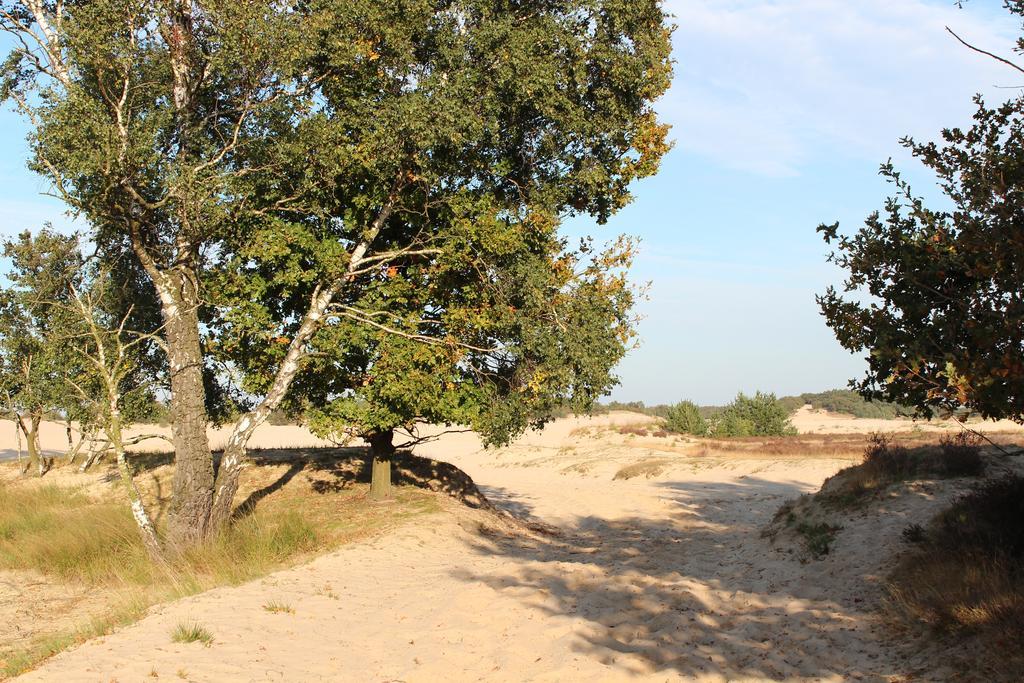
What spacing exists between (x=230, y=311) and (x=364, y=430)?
135 inches

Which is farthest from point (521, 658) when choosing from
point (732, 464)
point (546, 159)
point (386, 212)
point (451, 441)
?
point (451, 441)

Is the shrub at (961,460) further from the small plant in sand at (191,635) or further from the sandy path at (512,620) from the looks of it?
the small plant in sand at (191,635)

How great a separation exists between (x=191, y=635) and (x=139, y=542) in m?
5.80

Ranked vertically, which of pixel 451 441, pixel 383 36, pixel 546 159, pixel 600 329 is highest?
pixel 383 36

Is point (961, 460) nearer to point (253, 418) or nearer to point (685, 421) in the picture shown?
point (253, 418)

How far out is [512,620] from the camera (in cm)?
925

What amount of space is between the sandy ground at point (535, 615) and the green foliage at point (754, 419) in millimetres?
32110

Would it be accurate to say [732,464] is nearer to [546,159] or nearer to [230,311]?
[546,159]

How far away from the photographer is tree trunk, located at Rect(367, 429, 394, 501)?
16.3m

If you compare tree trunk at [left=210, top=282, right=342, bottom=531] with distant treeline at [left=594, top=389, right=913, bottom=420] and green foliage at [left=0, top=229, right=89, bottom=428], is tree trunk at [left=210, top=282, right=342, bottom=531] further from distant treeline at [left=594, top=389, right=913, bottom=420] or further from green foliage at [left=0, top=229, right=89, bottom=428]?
distant treeline at [left=594, top=389, right=913, bottom=420]

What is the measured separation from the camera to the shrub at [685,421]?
156ft

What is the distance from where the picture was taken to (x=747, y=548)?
530 inches

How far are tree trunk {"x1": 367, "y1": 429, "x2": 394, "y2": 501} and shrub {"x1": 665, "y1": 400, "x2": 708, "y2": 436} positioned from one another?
33102mm

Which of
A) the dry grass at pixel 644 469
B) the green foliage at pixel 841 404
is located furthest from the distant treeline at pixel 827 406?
the dry grass at pixel 644 469
